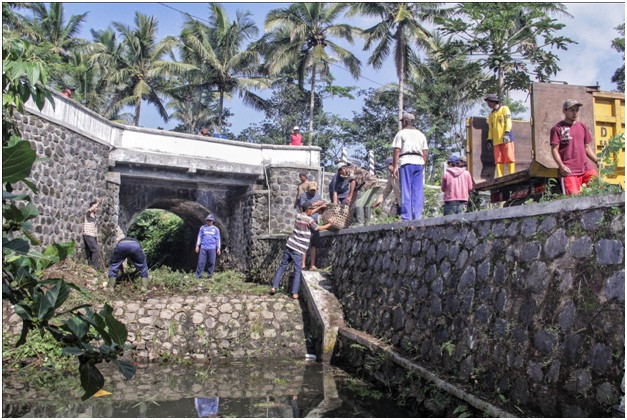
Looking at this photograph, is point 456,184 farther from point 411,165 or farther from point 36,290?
point 36,290

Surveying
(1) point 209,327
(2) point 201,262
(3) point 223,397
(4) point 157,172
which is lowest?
(3) point 223,397

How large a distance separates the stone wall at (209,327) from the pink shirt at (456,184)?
9.92 ft

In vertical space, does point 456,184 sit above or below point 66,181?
below

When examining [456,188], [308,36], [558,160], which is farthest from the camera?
[308,36]

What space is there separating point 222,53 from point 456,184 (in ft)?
78.6

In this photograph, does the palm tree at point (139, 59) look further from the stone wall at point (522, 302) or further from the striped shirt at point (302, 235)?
the stone wall at point (522, 302)

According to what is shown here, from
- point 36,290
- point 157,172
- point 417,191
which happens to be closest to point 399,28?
point 157,172

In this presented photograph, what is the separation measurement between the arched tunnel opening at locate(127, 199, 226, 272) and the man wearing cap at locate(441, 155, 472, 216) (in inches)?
504

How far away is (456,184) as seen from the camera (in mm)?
7539

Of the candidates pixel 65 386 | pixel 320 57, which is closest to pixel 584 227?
pixel 65 386

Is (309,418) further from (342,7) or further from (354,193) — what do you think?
(342,7)

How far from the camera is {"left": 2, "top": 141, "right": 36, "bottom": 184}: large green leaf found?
4.99 feet

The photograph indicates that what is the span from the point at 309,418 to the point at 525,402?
1.93 meters

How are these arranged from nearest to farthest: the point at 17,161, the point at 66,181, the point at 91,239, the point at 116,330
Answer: the point at 17,161 < the point at 116,330 < the point at 66,181 < the point at 91,239
